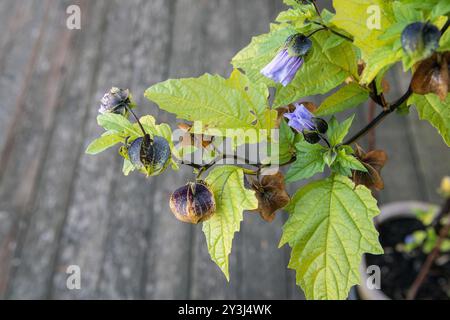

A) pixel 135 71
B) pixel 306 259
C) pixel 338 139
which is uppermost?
pixel 135 71

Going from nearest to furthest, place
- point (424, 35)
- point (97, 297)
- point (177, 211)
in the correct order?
point (424, 35)
point (177, 211)
point (97, 297)

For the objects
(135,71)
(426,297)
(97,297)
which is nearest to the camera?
(426,297)

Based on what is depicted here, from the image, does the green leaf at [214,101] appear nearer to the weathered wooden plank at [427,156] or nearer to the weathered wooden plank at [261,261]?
the weathered wooden plank at [261,261]

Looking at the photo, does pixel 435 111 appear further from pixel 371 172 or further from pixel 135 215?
pixel 135 215

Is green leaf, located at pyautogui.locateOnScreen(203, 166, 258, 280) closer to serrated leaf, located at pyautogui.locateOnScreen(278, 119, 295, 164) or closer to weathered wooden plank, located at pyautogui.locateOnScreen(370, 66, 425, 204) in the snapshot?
serrated leaf, located at pyautogui.locateOnScreen(278, 119, 295, 164)

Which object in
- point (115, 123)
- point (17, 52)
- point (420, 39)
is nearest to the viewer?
point (420, 39)

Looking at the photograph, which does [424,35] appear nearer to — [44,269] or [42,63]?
[44,269]

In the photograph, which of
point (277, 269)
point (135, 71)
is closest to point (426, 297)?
point (277, 269)

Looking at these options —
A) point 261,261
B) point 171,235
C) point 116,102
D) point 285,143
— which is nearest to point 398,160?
point 261,261
